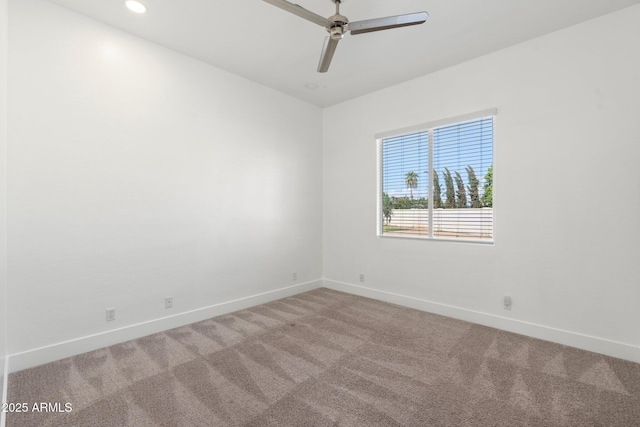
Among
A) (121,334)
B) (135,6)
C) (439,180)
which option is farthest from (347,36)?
(121,334)

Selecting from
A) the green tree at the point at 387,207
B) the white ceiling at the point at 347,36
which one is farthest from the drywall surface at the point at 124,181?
the green tree at the point at 387,207

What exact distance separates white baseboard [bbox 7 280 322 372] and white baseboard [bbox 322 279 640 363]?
1.63 metres

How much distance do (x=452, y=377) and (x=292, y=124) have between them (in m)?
3.61

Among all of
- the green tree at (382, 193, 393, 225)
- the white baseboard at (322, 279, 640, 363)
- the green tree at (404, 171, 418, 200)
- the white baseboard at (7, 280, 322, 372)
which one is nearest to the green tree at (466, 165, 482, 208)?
the green tree at (404, 171, 418, 200)

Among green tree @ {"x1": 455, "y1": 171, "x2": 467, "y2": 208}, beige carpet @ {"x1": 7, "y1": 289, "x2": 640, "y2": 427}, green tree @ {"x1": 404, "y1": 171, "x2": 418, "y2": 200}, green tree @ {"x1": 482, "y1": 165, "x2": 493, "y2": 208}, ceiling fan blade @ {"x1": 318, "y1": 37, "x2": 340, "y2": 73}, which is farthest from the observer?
green tree @ {"x1": 404, "y1": 171, "x2": 418, "y2": 200}

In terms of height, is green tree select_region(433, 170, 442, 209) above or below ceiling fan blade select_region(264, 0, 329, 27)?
below

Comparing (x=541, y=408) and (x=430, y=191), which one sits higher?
(x=430, y=191)

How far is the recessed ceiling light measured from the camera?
2344mm

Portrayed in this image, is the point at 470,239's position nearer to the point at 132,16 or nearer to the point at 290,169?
the point at 290,169

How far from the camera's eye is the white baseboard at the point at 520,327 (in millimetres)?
2438

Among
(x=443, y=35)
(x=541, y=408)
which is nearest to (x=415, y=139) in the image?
(x=443, y=35)

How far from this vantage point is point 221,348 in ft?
8.55

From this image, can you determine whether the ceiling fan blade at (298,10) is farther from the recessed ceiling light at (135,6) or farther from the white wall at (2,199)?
the white wall at (2,199)

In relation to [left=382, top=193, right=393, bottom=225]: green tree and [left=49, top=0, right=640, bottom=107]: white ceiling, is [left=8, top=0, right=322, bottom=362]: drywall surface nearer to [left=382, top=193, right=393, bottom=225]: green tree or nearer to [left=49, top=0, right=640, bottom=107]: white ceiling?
[left=49, top=0, right=640, bottom=107]: white ceiling
